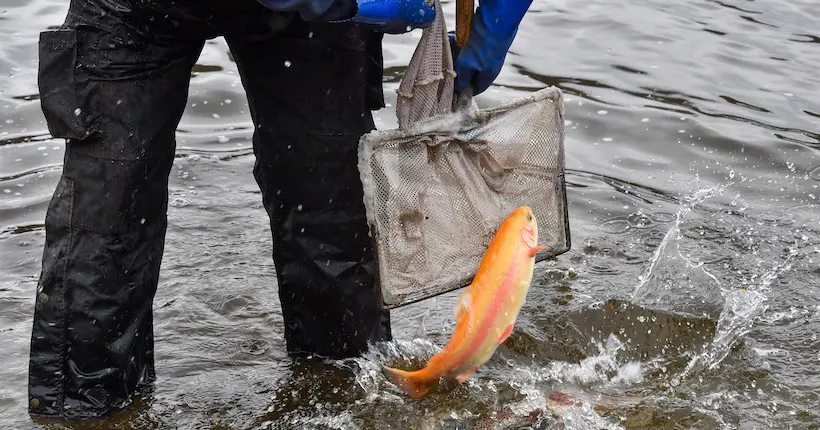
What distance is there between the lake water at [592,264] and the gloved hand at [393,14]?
1.30 meters

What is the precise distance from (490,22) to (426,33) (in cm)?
20

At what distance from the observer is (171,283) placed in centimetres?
451

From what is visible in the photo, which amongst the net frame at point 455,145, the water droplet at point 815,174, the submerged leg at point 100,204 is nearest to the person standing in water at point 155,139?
the submerged leg at point 100,204

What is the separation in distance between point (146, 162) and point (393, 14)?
880 millimetres

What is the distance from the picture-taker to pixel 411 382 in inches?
140

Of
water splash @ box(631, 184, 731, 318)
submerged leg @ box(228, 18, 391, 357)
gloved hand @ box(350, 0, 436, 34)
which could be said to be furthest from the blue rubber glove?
water splash @ box(631, 184, 731, 318)

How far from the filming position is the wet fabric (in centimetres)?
312

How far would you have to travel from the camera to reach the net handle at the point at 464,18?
11.0ft

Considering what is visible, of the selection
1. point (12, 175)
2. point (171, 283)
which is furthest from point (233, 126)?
point (171, 283)

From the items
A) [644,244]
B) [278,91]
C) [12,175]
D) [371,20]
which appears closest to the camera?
[371,20]

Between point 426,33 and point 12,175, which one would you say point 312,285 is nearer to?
point 426,33

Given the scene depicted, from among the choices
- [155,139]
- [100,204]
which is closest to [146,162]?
[155,139]

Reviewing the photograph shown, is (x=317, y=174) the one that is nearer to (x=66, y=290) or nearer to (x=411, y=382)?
(x=411, y=382)

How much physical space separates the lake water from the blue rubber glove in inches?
51.2
